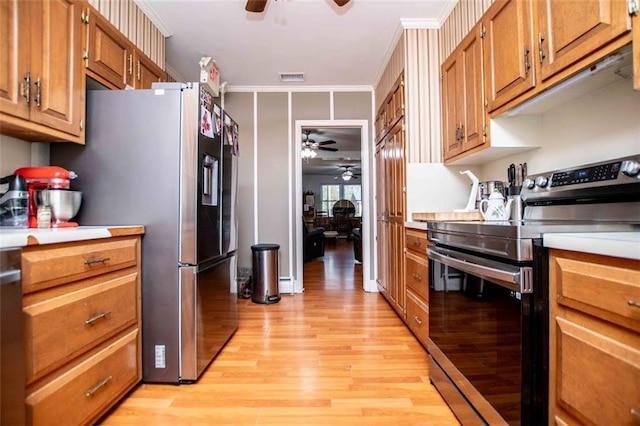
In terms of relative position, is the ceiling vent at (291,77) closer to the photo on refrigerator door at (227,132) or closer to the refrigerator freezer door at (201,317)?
the photo on refrigerator door at (227,132)

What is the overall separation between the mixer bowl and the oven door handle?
200 cm

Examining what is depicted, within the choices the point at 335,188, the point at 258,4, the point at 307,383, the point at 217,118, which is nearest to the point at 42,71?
the point at 217,118

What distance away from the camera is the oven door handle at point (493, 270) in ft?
3.26

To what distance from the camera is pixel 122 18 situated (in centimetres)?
211

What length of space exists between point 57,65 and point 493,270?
7.60 ft

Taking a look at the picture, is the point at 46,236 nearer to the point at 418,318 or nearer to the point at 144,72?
the point at 144,72

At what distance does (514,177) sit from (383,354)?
151 cm

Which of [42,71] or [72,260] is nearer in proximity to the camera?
[72,260]

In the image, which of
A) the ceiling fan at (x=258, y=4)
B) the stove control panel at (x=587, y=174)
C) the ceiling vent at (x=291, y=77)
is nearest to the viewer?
the stove control panel at (x=587, y=174)

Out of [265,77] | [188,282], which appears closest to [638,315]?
[188,282]

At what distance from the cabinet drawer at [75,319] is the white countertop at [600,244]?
181cm

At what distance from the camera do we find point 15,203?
1.42 meters

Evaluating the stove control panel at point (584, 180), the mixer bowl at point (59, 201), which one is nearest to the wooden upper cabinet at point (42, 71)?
the mixer bowl at point (59, 201)

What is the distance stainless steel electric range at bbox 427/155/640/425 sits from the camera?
987 millimetres
